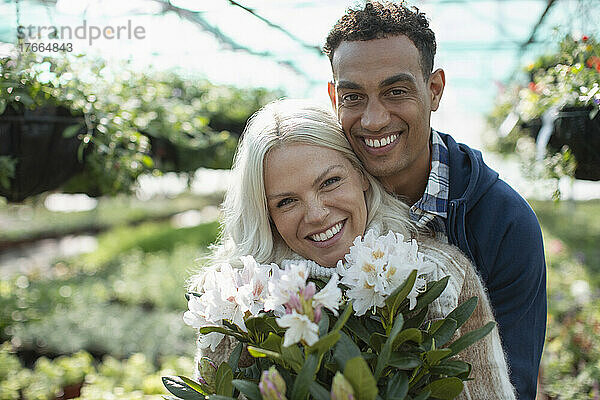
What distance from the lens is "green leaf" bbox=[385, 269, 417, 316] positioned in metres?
0.99

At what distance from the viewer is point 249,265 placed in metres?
1.13

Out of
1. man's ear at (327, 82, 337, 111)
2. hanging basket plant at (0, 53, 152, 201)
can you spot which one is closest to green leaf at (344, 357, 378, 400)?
Result: man's ear at (327, 82, 337, 111)

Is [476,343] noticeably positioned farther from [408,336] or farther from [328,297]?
[328,297]

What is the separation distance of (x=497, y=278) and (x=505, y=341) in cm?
20

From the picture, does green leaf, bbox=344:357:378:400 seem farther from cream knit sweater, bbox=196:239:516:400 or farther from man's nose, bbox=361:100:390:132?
man's nose, bbox=361:100:390:132

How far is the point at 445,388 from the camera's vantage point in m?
1.02

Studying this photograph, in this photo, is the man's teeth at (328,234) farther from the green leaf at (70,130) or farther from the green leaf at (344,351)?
the green leaf at (70,130)

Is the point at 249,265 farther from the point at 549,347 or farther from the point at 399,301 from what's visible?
the point at 549,347

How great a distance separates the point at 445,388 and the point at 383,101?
2.57 feet

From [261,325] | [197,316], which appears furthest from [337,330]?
[197,316]

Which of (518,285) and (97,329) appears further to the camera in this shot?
(97,329)

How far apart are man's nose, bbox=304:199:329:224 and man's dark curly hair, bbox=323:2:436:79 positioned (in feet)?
1.50

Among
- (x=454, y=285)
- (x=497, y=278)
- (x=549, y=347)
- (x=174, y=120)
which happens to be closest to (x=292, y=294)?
(x=454, y=285)

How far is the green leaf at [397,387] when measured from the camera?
95 centimetres
